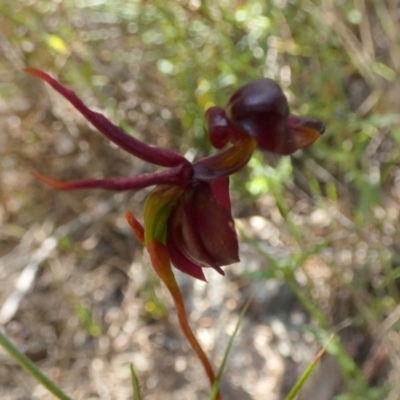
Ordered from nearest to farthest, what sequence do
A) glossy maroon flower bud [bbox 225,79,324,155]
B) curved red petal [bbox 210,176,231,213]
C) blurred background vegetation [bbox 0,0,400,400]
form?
1. glossy maroon flower bud [bbox 225,79,324,155]
2. curved red petal [bbox 210,176,231,213]
3. blurred background vegetation [bbox 0,0,400,400]

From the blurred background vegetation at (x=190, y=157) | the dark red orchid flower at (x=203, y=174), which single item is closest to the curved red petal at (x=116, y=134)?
the dark red orchid flower at (x=203, y=174)

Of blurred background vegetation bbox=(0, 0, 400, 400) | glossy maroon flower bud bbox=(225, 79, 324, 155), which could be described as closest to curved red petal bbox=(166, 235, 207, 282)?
glossy maroon flower bud bbox=(225, 79, 324, 155)

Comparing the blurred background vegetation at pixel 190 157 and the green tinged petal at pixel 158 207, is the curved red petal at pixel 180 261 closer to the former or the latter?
the green tinged petal at pixel 158 207

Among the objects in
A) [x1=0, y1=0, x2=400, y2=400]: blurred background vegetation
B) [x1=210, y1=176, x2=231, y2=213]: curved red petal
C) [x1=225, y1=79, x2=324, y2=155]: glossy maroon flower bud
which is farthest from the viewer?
[x1=0, y1=0, x2=400, y2=400]: blurred background vegetation

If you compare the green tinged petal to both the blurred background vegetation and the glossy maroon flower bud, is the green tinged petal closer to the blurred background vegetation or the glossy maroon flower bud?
the glossy maroon flower bud

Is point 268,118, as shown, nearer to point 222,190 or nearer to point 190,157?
point 222,190

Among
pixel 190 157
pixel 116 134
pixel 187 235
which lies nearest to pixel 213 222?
pixel 187 235

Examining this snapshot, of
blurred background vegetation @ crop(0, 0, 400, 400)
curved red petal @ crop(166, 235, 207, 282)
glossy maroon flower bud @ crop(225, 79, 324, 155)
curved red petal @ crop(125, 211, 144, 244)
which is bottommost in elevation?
blurred background vegetation @ crop(0, 0, 400, 400)
